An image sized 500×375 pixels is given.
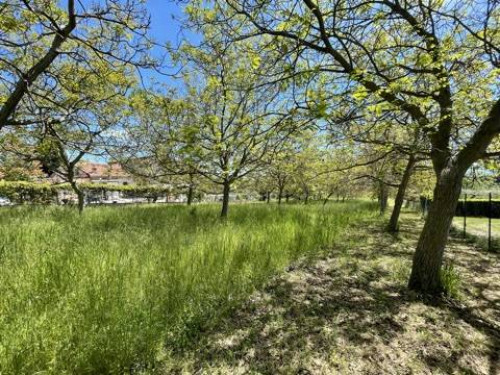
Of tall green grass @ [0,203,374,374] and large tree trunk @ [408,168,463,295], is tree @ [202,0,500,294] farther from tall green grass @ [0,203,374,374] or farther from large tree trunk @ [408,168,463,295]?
tall green grass @ [0,203,374,374]

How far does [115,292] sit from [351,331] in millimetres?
2781

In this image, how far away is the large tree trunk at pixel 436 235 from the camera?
4.39 meters

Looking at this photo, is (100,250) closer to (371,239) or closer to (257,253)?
(257,253)

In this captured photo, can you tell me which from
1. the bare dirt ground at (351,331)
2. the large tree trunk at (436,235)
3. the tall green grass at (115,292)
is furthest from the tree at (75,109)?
the large tree trunk at (436,235)

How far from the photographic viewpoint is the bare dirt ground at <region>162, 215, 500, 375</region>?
2836mm

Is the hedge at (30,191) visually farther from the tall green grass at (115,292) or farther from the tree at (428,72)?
the tree at (428,72)

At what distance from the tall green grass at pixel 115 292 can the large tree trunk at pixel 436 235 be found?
2316mm

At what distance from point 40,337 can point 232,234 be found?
161 inches

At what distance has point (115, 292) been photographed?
331cm

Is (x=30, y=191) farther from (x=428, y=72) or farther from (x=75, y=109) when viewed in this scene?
(x=428, y=72)

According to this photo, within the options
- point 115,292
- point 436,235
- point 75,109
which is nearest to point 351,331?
point 436,235

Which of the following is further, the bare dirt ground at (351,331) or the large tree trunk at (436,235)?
the large tree trunk at (436,235)

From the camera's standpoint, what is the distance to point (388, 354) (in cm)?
303

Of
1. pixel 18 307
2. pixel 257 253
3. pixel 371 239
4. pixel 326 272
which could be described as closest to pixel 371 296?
pixel 326 272
